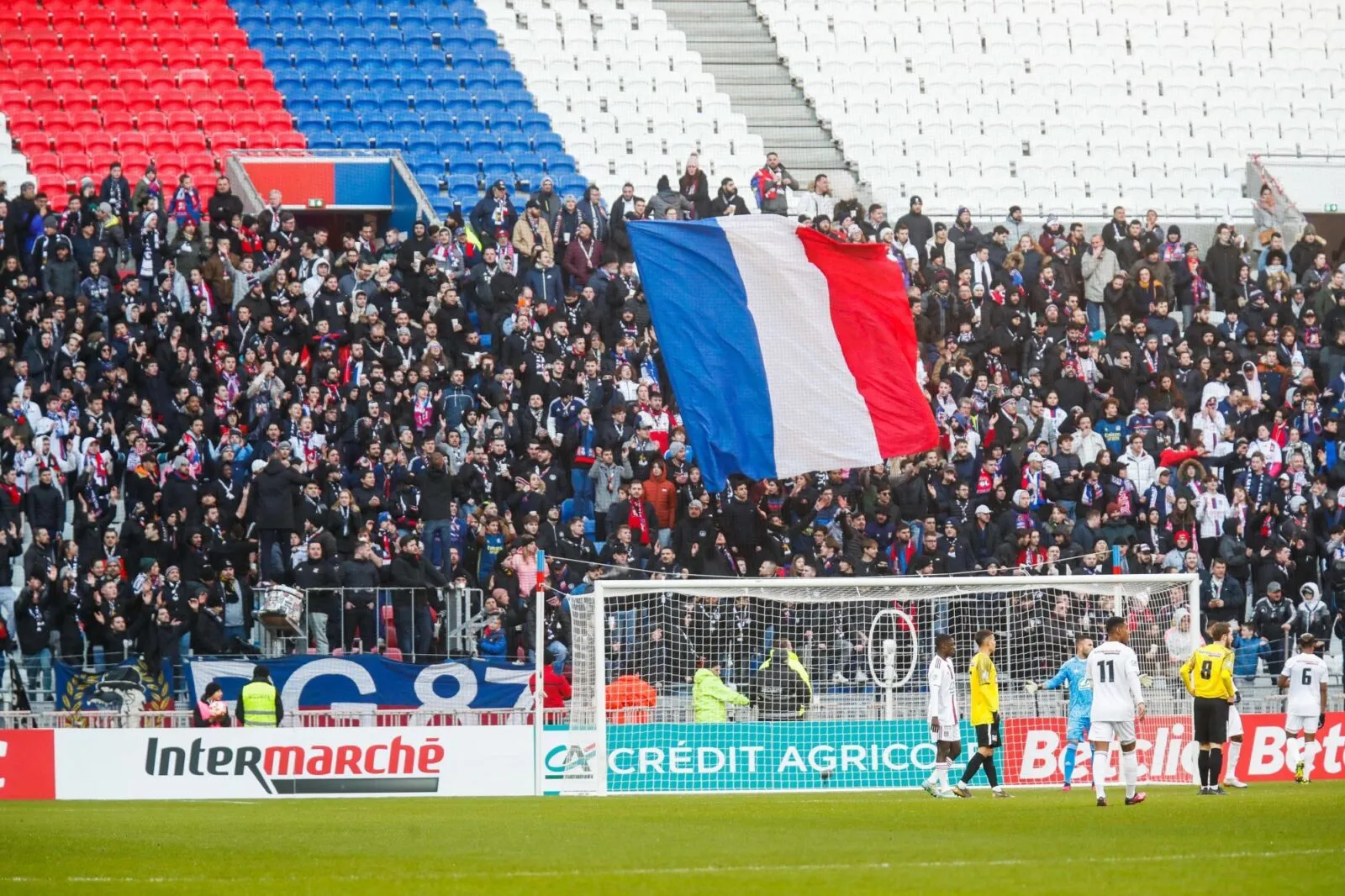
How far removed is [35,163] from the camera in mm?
32375

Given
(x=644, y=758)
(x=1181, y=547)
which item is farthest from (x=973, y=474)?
(x=644, y=758)

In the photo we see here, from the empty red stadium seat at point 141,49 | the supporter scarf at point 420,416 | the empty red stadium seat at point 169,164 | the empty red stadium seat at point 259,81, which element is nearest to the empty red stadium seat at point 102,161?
the empty red stadium seat at point 169,164

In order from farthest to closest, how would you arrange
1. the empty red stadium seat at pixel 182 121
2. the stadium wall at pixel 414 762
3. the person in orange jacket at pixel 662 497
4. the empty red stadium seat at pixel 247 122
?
the empty red stadium seat at pixel 247 122 → the empty red stadium seat at pixel 182 121 → the person in orange jacket at pixel 662 497 → the stadium wall at pixel 414 762

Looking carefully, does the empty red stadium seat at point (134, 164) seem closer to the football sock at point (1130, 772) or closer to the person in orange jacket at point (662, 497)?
the person in orange jacket at point (662, 497)

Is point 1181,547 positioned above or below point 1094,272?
below

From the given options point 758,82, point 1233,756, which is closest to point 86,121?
point 758,82

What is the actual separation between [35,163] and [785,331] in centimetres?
1620

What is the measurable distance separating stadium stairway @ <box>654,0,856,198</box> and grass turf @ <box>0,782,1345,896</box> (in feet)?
60.9

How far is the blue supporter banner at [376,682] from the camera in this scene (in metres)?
23.0

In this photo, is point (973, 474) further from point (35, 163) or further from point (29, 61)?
point (29, 61)

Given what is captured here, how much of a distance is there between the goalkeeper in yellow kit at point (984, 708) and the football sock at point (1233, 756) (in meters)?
2.68

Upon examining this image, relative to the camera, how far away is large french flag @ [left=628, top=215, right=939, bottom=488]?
2052 centimetres

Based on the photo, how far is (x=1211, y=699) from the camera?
19.3 metres

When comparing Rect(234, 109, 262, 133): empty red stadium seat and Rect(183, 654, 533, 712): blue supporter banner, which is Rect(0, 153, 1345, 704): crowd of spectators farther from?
Rect(234, 109, 262, 133): empty red stadium seat
